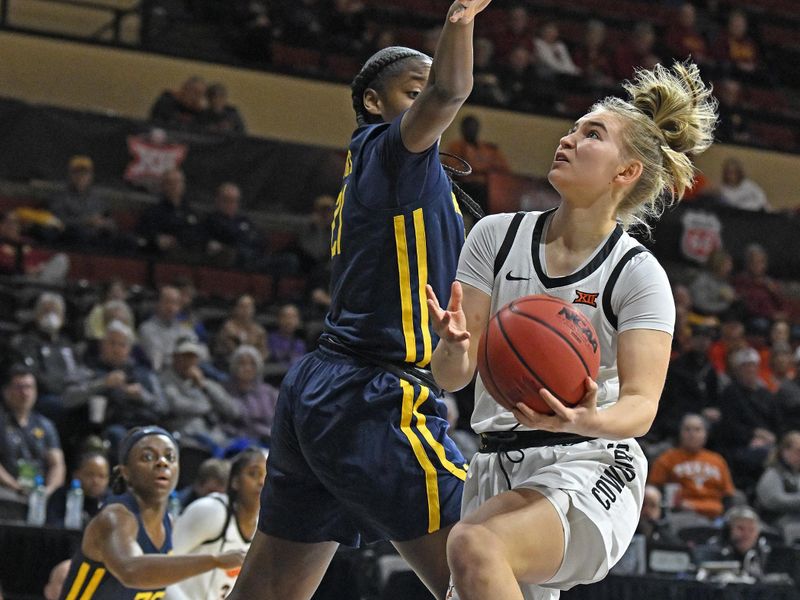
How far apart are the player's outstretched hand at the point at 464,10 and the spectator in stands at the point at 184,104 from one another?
10150 millimetres

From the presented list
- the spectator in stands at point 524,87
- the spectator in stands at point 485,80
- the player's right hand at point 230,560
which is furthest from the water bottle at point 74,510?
the spectator in stands at point 524,87

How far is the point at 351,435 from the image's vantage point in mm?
3973

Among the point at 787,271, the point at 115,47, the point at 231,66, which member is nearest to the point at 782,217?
the point at 787,271

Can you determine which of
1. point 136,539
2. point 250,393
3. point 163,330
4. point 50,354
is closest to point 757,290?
point 250,393

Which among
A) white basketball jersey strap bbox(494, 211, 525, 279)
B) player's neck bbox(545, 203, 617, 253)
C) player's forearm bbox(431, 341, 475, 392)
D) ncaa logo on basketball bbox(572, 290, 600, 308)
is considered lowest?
player's forearm bbox(431, 341, 475, 392)

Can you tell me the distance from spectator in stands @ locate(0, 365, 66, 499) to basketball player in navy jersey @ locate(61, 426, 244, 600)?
11.1 feet

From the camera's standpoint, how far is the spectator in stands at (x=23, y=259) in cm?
1153

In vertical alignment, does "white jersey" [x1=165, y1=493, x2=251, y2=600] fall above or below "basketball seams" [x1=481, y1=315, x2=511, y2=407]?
below

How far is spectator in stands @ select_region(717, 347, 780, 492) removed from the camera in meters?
12.1

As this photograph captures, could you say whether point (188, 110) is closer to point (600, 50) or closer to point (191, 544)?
point (600, 50)

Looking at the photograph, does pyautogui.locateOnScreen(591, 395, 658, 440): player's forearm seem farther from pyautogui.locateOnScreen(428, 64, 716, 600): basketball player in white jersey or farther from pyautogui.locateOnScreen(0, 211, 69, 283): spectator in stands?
pyautogui.locateOnScreen(0, 211, 69, 283): spectator in stands

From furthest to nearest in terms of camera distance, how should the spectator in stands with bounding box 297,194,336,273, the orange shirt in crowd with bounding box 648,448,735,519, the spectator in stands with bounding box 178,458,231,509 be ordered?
the spectator in stands with bounding box 297,194,336,273 → the orange shirt in crowd with bounding box 648,448,735,519 → the spectator in stands with bounding box 178,458,231,509

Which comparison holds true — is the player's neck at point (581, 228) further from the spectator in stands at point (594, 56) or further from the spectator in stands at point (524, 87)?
the spectator in stands at point (594, 56)

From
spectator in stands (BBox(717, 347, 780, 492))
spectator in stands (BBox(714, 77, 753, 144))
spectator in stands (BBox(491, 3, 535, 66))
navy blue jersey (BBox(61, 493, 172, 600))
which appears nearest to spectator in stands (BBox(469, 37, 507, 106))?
spectator in stands (BBox(491, 3, 535, 66))
